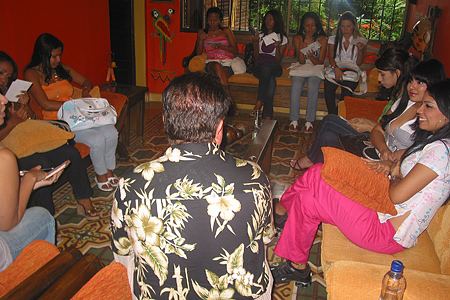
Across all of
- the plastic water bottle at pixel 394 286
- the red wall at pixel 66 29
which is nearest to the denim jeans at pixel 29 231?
the plastic water bottle at pixel 394 286

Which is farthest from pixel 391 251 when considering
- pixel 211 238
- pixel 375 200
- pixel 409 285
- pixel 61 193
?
pixel 61 193

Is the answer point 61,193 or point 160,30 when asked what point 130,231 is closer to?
point 61,193

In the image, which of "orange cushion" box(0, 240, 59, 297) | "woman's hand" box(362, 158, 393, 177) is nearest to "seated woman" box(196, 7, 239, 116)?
"woman's hand" box(362, 158, 393, 177)

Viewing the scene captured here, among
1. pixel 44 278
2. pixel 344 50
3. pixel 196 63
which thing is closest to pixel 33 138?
pixel 44 278

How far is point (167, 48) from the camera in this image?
17.6ft

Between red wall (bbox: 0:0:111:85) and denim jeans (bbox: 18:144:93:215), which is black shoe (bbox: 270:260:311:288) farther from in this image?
red wall (bbox: 0:0:111:85)

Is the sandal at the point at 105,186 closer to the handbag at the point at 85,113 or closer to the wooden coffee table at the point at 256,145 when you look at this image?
the handbag at the point at 85,113

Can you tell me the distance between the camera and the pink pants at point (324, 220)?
173cm

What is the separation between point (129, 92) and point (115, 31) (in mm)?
1721

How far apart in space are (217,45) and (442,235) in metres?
3.64

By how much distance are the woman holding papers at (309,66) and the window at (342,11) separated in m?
0.80

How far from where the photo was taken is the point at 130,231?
1.14 m

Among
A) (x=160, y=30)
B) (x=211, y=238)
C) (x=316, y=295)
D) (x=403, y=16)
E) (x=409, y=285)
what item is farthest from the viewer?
(x=160, y=30)

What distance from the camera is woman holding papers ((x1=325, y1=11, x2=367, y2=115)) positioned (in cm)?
423
